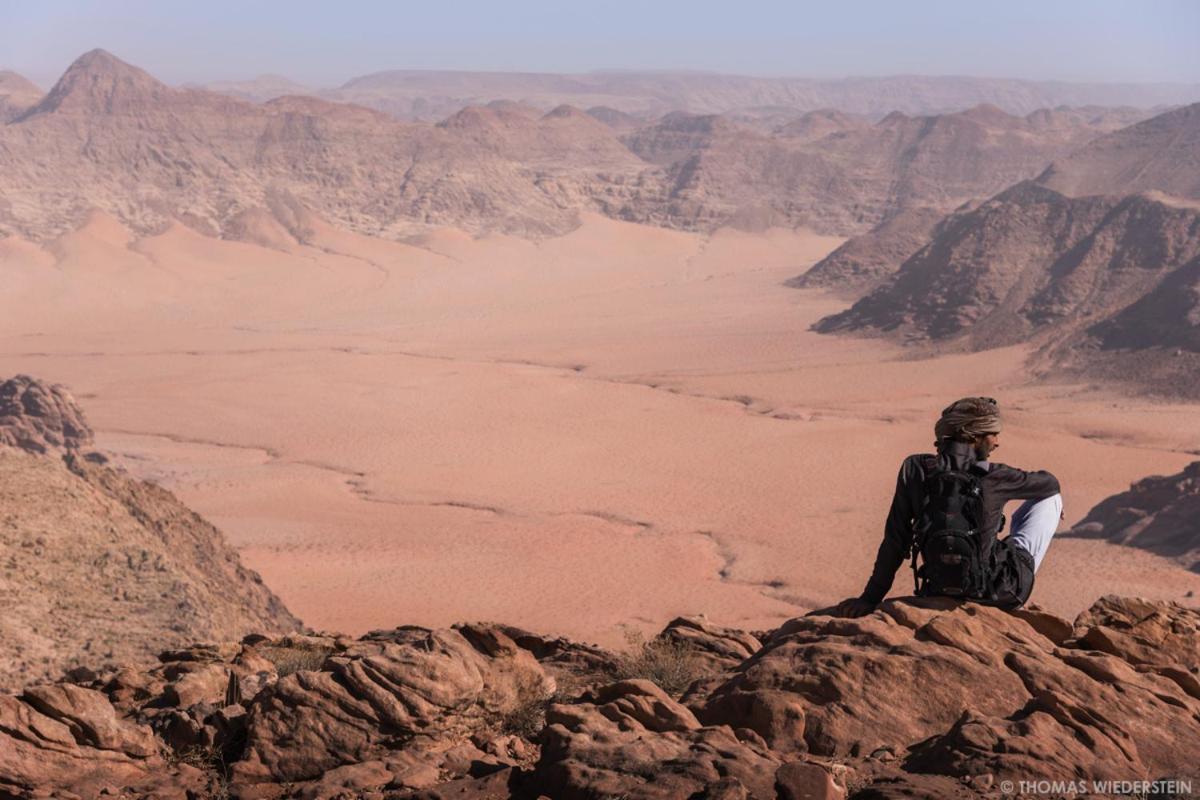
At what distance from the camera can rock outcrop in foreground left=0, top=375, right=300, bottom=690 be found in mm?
12602

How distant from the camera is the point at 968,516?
6277mm

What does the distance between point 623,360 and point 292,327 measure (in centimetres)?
1988

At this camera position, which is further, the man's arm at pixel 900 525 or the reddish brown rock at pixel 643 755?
the man's arm at pixel 900 525

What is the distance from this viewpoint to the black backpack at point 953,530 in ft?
20.5

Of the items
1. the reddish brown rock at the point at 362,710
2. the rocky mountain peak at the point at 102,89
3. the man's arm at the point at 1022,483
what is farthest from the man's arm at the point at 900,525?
the rocky mountain peak at the point at 102,89

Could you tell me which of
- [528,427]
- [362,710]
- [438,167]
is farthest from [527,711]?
[438,167]

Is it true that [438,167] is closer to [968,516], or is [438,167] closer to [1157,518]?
[1157,518]

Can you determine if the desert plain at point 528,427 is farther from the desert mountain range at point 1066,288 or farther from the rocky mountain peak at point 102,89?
the rocky mountain peak at point 102,89

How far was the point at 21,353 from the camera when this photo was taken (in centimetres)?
5656

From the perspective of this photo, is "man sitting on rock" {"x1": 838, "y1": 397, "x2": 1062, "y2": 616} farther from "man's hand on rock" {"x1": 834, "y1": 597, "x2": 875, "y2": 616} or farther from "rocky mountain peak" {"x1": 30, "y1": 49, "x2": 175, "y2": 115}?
"rocky mountain peak" {"x1": 30, "y1": 49, "x2": 175, "y2": 115}

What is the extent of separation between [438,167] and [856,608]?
101911 mm

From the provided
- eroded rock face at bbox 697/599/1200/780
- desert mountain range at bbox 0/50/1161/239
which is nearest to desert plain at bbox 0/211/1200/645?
desert mountain range at bbox 0/50/1161/239

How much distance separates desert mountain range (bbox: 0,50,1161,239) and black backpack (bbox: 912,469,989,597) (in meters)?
81.7

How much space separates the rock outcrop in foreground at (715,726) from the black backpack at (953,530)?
0.30m
